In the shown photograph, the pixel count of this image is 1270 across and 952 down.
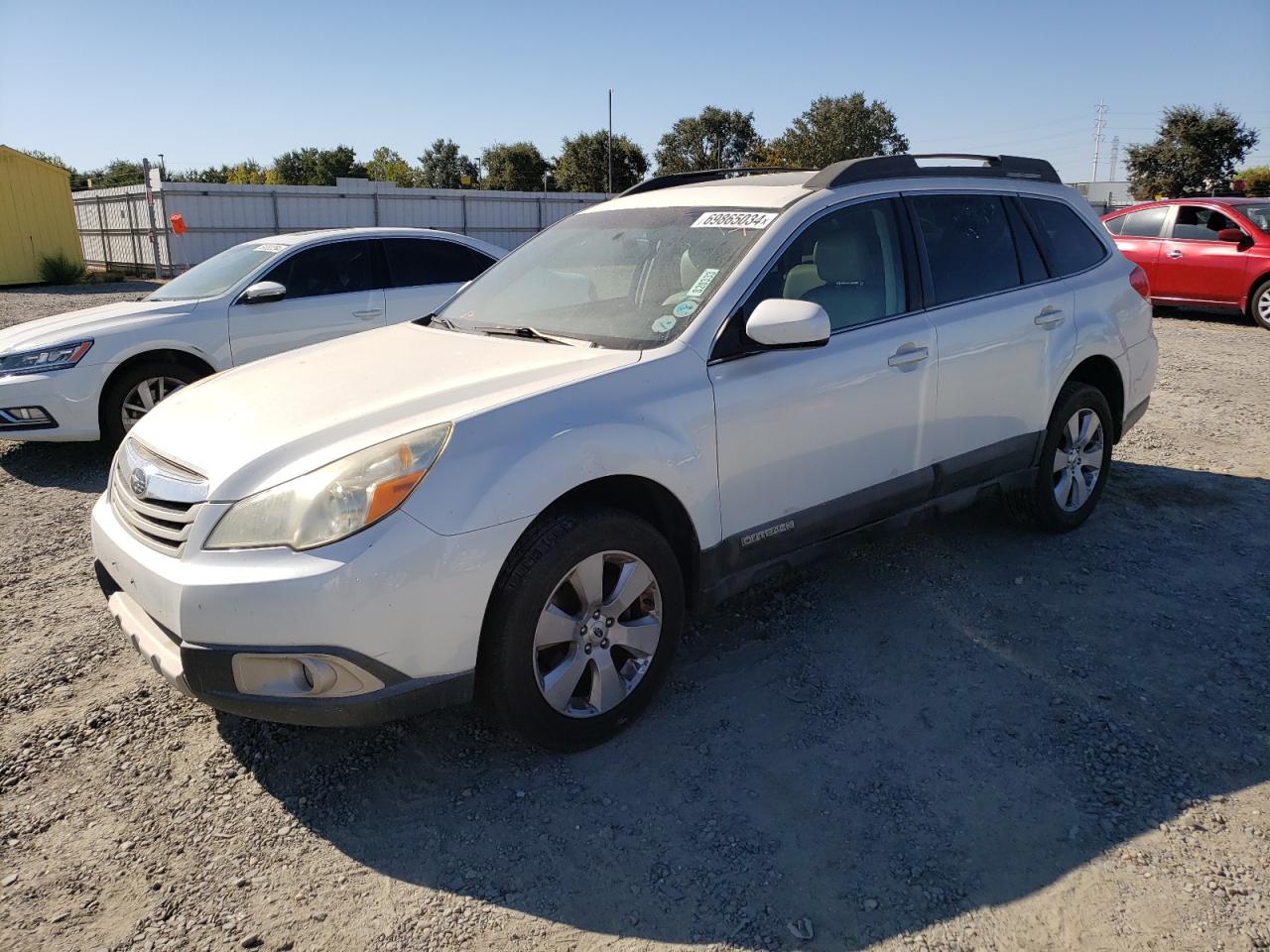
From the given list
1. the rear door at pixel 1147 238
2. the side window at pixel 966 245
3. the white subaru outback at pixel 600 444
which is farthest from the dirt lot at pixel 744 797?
the rear door at pixel 1147 238

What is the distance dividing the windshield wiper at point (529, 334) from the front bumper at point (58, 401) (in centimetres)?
386

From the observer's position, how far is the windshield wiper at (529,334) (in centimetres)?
334

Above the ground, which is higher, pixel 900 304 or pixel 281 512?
pixel 900 304

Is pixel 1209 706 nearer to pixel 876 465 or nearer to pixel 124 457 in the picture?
pixel 876 465

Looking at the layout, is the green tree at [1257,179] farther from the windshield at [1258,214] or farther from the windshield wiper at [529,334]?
the windshield wiper at [529,334]

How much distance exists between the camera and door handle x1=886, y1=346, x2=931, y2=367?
12.2 feet

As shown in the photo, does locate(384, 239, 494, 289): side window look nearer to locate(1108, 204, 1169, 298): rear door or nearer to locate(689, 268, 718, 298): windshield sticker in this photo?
locate(689, 268, 718, 298): windshield sticker

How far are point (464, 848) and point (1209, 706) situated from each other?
2.68 metres

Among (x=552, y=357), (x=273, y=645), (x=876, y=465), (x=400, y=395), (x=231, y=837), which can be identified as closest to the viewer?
(x=273, y=645)

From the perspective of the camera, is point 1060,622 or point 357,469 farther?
point 1060,622

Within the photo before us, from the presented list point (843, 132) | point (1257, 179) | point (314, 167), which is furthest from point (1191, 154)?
point (314, 167)

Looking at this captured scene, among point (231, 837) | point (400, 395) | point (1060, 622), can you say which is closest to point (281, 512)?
point (400, 395)

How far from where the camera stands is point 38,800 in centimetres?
280

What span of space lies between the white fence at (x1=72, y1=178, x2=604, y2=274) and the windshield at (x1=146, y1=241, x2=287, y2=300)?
15273mm
